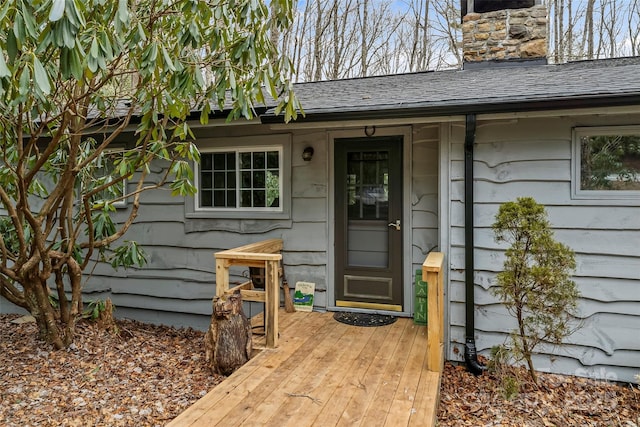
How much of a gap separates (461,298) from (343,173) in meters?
1.74

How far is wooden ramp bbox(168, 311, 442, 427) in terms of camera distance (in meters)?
2.44

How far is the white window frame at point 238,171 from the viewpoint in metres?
4.65

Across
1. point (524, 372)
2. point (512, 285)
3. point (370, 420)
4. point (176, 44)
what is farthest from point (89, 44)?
point (524, 372)

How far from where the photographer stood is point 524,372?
3.60 metres

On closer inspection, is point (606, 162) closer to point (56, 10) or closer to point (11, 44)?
point (56, 10)

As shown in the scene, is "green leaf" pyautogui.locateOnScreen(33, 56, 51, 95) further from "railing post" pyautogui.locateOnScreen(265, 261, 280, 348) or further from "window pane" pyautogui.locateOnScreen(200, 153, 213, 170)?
"window pane" pyautogui.locateOnScreen(200, 153, 213, 170)

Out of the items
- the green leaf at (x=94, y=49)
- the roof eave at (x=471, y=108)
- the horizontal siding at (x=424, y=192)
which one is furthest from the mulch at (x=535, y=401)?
the green leaf at (x=94, y=49)

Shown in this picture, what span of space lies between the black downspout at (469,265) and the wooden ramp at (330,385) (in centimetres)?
40

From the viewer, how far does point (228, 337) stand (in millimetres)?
3301

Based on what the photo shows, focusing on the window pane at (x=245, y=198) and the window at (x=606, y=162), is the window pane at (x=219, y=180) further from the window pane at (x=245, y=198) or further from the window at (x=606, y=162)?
the window at (x=606, y=162)

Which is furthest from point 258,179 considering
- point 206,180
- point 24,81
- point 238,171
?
point 24,81

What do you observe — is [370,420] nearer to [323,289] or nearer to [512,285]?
[512,285]

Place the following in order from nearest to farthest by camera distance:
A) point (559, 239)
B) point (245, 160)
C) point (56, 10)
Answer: point (56, 10)
point (559, 239)
point (245, 160)

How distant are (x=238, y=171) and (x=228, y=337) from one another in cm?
216
